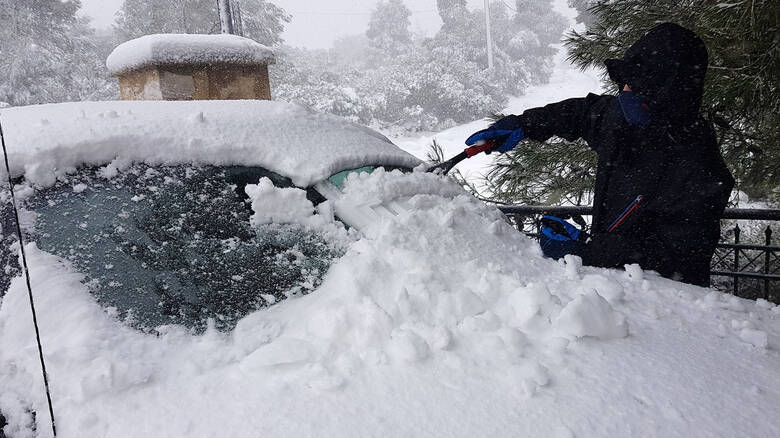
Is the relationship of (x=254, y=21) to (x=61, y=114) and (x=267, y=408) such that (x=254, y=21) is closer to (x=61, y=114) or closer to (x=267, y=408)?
(x=61, y=114)

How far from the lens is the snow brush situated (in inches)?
88.6

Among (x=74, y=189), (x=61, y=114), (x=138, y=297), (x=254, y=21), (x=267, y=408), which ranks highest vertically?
(x=254, y=21)

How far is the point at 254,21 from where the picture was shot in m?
12.2

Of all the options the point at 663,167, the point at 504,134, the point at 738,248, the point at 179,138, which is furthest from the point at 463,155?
the point at 738,248

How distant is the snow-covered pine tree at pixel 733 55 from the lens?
7.52 ft

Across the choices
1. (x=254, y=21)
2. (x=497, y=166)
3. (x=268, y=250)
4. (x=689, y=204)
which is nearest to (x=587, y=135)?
(x=689, y=204)

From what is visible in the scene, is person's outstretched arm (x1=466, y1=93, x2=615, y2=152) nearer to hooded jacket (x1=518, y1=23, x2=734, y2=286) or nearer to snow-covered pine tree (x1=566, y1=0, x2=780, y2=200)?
hooded jacket (x1=518, y1=23, x2=734, y2=286)

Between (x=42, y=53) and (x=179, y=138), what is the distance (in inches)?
199

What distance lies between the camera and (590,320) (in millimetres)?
1139

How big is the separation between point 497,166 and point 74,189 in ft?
9.63

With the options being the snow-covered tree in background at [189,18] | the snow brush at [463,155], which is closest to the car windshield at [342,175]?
the snow brush at [463,155]

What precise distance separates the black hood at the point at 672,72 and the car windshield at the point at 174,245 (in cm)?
151

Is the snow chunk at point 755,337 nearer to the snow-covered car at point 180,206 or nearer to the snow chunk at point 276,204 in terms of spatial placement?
the snow-covered car at point 180,206

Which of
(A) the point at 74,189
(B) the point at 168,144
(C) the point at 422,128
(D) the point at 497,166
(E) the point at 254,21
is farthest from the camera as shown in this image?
(C) the point at 422,128
